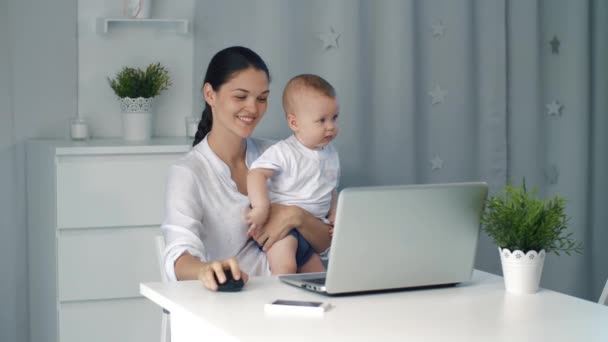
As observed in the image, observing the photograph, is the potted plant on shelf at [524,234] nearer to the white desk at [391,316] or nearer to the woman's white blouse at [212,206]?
the white desk at [391,316]

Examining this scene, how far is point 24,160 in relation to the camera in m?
3.30

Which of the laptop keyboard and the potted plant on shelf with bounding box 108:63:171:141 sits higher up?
the potted plant on shelf with bounding box 108:63:171:141

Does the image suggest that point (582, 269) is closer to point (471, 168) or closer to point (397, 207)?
point (471, 168)

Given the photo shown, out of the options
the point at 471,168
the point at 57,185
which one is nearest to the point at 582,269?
the point at 471,168

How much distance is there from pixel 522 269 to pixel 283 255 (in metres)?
0.74

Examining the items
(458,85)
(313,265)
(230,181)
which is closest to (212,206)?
(230,181)

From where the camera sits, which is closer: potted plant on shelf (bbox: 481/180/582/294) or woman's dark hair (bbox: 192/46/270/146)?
potted plant on shelf (bbox: 481/180/582/294)

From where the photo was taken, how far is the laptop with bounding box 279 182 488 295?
178 cm

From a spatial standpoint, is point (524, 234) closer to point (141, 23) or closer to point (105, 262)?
point (105, 262)

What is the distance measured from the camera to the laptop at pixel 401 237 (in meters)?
1.78

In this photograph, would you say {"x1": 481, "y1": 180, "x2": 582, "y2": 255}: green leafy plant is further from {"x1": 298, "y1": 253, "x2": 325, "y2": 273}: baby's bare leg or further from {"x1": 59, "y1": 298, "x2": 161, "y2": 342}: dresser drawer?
{"x1": 59, "y1": 298, "x2": 161, "y2": 342}: dresser drawer

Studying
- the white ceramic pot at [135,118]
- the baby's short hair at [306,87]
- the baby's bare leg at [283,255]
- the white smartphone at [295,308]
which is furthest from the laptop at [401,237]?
the white ceramic pot at [135,118]

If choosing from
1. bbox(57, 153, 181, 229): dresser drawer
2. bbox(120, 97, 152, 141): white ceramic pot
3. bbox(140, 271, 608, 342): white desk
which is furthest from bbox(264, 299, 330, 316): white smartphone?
bbox(120, 97, 152, 141): white ceramic pot

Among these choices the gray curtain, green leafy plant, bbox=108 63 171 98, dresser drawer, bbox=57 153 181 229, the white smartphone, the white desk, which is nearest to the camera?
the white desk
